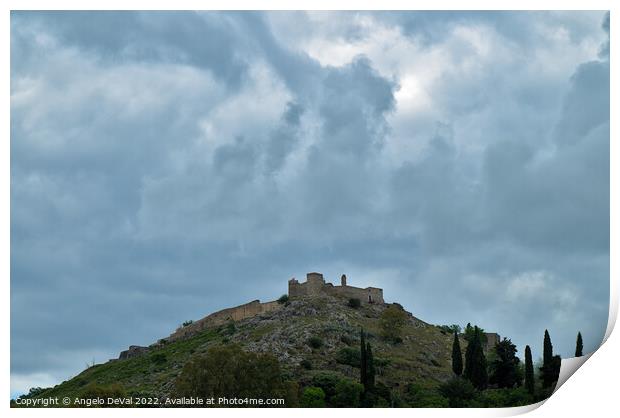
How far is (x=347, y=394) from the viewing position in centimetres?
4528

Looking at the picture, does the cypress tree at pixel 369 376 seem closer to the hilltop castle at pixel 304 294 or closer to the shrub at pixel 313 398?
the shrub at pixel 313 398

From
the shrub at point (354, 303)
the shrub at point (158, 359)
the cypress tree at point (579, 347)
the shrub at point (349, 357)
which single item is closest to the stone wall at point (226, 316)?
the shrub at point (354, 303)

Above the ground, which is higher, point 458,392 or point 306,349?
point 306,349

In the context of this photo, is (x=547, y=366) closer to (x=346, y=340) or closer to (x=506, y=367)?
(x=506, y=367)

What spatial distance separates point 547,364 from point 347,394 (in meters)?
11.0

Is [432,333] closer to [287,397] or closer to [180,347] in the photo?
[180,347]

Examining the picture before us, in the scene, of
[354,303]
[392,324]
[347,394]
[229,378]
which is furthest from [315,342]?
[229,378]

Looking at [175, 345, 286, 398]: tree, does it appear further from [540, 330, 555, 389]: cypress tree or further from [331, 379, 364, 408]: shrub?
[540, 330, 555, 389]: cypress tree

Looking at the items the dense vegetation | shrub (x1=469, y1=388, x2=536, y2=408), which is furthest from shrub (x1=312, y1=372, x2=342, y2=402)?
shrub (x1=469, y1=388, x2=536, y2=408)

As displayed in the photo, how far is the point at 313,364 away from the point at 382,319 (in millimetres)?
13510
